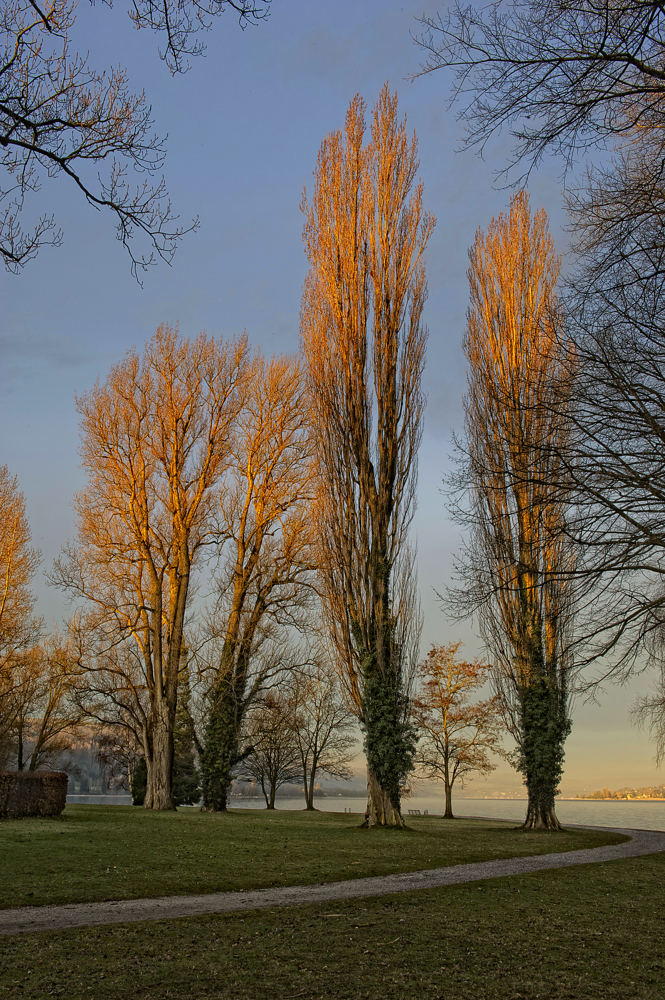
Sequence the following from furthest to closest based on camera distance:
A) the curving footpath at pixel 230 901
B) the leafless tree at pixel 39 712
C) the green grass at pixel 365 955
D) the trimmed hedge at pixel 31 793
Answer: the leafless tree at pixel 39 712
the trimmed hedge at pixel 31 793
the curving footpath at pixel 230 901
the green grass at pixel 365 955

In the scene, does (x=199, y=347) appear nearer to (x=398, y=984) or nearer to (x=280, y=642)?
(x=280, y=642)

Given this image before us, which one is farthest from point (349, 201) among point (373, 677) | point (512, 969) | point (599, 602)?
point (512, 969)

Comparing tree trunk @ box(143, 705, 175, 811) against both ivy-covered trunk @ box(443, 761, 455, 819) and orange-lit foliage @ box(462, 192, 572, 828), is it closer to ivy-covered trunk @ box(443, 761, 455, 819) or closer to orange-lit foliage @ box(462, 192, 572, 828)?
orange-lit foliage @ box(462, 192, 572, 828)

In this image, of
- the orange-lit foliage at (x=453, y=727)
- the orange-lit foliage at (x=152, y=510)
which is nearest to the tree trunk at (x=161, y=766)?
the orange-lit foliage at (x=152, y=510)

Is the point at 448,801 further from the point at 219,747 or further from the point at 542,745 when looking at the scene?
the point at 219,747

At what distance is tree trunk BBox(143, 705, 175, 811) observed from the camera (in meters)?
19.3

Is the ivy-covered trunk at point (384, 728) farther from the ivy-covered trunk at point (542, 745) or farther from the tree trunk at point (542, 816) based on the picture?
the tree trunk at point (542, 816)

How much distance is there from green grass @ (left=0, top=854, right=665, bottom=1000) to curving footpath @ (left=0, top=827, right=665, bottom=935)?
16.5 inches

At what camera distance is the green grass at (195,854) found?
290 inches

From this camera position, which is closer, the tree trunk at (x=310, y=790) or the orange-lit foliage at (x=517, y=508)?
the orange-lit foliage at (x=517, y=508)

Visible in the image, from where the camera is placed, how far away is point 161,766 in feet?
64.2

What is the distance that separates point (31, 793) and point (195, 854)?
21.2ft

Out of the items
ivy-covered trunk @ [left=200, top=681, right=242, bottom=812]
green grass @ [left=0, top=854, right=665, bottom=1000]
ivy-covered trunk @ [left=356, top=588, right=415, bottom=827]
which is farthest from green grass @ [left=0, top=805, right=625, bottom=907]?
ivy-covered trunk @ [left=200, top=681, right=242, bottom=812]

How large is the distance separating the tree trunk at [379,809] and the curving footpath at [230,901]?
463 cm
